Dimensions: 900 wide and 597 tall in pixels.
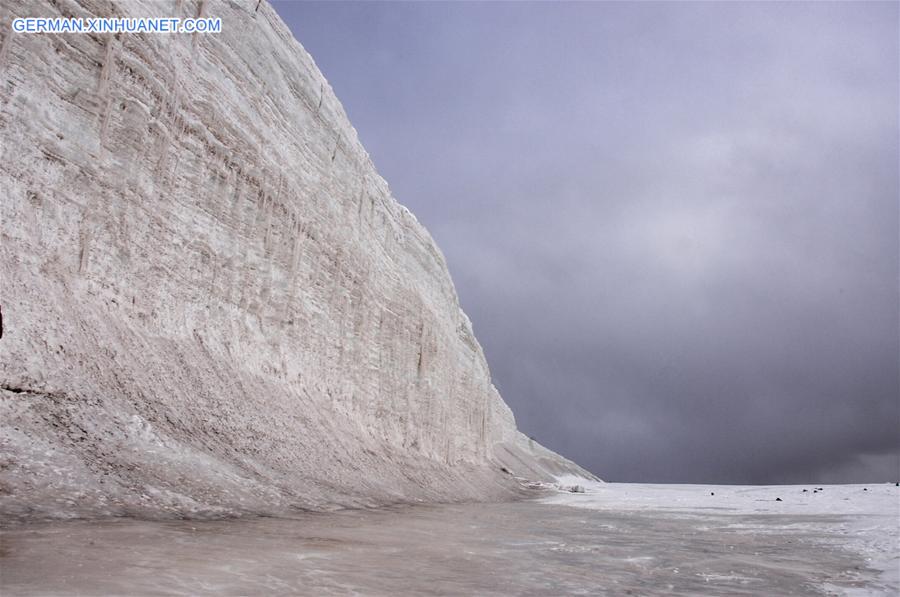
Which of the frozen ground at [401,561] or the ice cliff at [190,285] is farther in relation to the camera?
the ice cliff at [190,285]

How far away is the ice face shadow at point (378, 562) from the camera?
440cm

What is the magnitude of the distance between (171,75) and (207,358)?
7.22 meters

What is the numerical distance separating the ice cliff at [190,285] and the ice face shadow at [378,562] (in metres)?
2.01

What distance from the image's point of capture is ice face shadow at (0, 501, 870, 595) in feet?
14.4

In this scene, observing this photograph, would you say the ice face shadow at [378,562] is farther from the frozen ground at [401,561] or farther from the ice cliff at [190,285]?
the ice cliff at [190,285]

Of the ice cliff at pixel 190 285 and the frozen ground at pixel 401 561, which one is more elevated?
the ice cliff at pixel 190 285

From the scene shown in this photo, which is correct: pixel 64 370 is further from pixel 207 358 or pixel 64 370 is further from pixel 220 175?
pixel 220 175

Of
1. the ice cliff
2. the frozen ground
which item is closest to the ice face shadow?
the frozen ground

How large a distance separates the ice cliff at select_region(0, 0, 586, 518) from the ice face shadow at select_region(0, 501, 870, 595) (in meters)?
2.01

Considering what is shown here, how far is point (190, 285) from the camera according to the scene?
14.6 meters

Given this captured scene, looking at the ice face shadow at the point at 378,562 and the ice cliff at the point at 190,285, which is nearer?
the ice face shadow at the point at 378,562

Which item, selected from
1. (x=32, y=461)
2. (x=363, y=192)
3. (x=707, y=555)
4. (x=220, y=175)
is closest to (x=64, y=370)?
(x=32, y=461)

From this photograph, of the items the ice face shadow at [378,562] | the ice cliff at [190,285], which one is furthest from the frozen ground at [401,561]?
the ice cliff at [190,285]

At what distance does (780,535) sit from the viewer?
1104 centimetres
